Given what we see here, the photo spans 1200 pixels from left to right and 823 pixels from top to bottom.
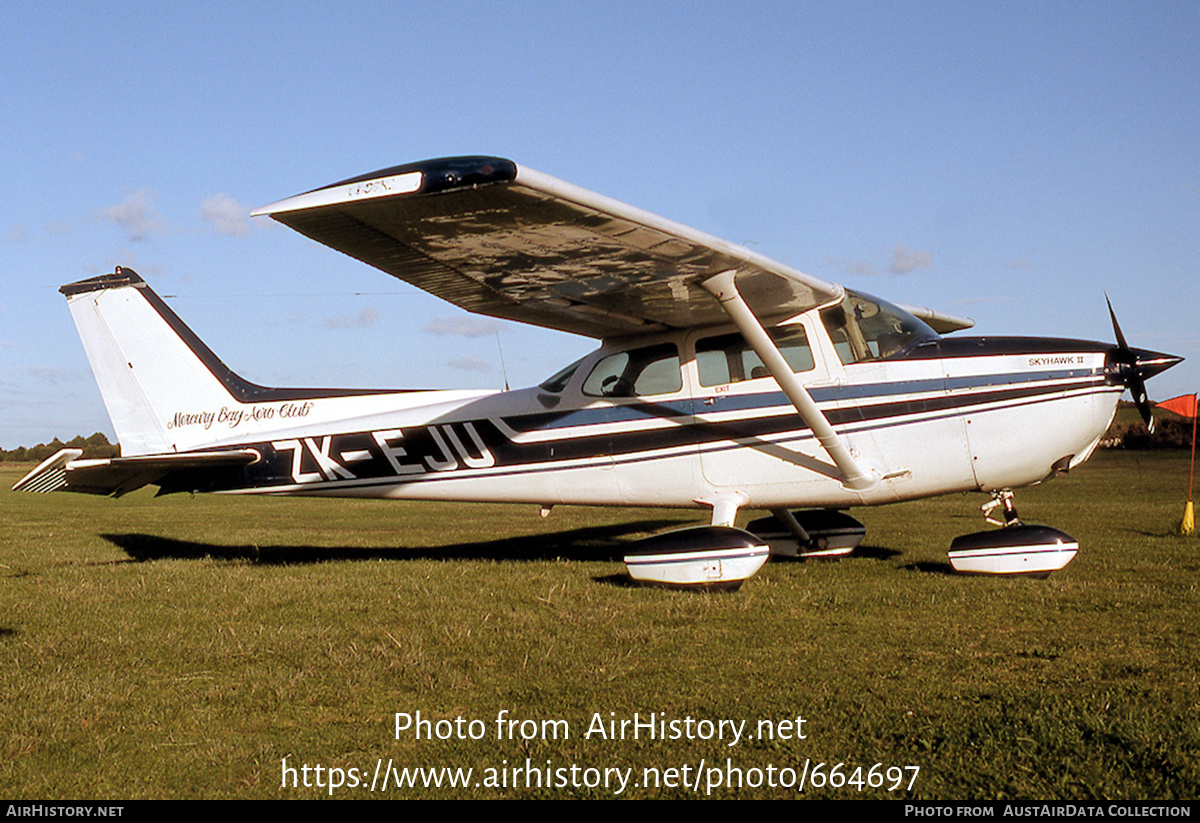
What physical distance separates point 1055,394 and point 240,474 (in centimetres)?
843

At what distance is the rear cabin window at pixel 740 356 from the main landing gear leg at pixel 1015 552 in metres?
2.14

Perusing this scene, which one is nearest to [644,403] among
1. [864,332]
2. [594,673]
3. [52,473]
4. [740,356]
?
[740,356]

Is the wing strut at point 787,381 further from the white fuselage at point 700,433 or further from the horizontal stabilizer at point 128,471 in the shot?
the horizontal stabilizer at point 128,471

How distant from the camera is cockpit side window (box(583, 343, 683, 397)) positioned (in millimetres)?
8492

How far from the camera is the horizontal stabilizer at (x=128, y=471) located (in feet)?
25.9

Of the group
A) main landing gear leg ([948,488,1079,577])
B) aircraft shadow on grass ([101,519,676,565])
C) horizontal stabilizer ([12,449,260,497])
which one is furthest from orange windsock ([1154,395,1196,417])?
horizontal stabilizer ([12,449,260,497])

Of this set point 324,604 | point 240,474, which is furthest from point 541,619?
point 240,474

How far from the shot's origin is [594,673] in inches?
A: 184

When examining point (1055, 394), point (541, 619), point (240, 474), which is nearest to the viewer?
point (541, 619)

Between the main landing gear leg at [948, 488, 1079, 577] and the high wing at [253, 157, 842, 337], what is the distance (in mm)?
2544

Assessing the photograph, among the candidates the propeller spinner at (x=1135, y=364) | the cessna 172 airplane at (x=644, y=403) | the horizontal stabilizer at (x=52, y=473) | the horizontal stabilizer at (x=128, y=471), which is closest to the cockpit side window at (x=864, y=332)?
the cessna 172 airplane at (x=644, y=403)

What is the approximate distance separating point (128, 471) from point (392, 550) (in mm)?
3557

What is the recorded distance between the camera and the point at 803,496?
8062 mm

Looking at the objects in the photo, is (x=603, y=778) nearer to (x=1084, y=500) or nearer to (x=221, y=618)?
(x=221, y=618)
